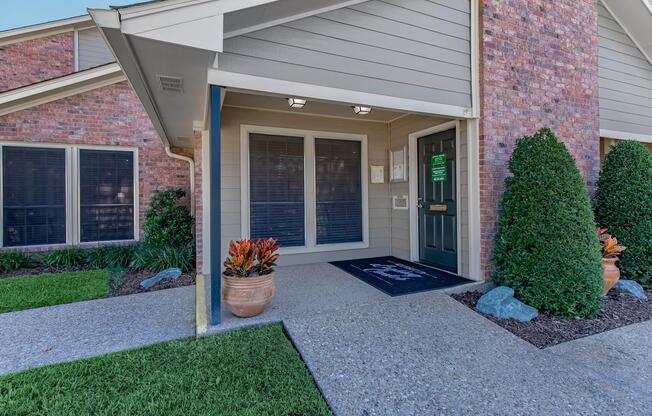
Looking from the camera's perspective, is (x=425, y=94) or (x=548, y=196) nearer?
(x=548, y=196)

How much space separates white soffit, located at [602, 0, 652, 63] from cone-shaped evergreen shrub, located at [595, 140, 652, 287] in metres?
2.59

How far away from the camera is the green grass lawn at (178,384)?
6.53 ft

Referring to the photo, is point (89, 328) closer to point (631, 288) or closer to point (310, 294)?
point (310, 294)

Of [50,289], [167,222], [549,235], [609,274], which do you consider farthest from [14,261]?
[609,274]

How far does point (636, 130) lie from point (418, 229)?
15.2ft

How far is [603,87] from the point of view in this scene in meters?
5.66

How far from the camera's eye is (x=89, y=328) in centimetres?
320

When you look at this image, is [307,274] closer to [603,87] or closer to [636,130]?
[603,87]

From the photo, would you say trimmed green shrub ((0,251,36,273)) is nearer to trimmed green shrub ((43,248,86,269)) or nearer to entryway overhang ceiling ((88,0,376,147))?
trimmed green shrub ((43,248,86,269))

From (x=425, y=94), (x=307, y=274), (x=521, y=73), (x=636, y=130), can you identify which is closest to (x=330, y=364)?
(x=307, y=274)

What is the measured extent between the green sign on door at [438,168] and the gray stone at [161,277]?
430cm

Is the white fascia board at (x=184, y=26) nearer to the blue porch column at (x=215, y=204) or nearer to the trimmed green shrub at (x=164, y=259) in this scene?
the blue porch column at (x=215, y=204)

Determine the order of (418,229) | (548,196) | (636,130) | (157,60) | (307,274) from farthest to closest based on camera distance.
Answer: (636,130) < (418,229) < (307,274) < (548,196) < (157,60)

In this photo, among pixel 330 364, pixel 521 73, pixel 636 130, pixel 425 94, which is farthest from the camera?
pixel 636 130
